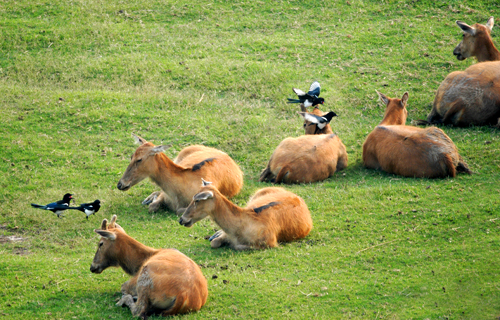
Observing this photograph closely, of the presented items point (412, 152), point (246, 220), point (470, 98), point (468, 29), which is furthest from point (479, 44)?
point (246, 220)

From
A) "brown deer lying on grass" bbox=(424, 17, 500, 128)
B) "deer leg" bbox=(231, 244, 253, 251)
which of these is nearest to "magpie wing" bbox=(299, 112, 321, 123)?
"brown deer lying on grass" bbox=(424, 17, 500, 128)

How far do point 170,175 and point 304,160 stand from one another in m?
2.68

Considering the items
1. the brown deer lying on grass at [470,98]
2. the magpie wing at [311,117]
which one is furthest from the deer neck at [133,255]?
the brown deer lying on grass at [470,98]

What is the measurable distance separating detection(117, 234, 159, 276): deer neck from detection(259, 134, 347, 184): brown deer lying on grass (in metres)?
4.21

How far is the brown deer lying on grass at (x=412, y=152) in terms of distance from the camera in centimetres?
1047

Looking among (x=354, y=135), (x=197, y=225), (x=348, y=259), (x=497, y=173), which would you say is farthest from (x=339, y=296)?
(x=354, y=135)

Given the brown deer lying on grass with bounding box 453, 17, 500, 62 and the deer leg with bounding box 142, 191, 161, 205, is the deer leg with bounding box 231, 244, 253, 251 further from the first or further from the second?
the brown deer lying on grass with bounding box 453, 17, 500, 62

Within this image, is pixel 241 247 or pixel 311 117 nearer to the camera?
pixel 241 247

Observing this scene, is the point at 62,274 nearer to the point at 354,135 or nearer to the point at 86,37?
the point at 354,135

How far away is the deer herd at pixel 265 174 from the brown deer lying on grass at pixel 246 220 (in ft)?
0.05

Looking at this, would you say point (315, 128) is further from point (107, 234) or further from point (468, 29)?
point (107, 234)

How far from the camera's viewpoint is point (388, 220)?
8914 mm

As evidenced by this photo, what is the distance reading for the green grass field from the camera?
7094 mm

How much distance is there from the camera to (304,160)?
10953 millimetres
